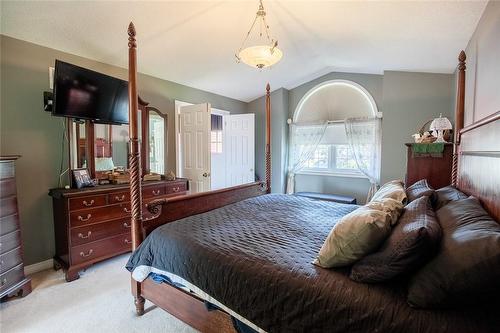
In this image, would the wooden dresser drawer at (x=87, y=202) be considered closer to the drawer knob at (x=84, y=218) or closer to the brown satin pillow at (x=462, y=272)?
the drawer knob at (x=84, y=218)

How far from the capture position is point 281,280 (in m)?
1.19

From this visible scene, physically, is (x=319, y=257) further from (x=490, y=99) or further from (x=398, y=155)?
(x=398, y=155)

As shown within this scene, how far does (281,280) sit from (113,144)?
2913mm

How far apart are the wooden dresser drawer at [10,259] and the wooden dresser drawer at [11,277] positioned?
0.12ft

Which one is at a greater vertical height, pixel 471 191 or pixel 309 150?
pixel 309 150

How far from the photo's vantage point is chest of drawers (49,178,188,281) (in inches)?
97.6

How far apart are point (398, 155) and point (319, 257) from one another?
11.2 feet

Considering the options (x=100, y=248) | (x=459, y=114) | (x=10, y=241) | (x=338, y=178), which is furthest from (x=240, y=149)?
(x=10, y=241)

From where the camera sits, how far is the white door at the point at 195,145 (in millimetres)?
3815

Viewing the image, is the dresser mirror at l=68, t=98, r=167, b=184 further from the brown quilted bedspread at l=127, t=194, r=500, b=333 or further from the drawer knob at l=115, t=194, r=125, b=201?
the brown quilted bedspread at l=127, t=194, r=500, b=333

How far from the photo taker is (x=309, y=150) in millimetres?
5023

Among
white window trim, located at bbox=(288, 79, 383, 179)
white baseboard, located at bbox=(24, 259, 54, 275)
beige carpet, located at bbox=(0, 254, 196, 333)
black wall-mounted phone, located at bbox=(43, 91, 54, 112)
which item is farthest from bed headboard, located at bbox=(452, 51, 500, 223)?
white baseboard, located at bbox=(24, 259, 54, 275)

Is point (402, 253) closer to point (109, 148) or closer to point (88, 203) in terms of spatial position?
Result: point (88, 203)

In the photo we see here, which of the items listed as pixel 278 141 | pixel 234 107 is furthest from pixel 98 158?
pixel 278 141
